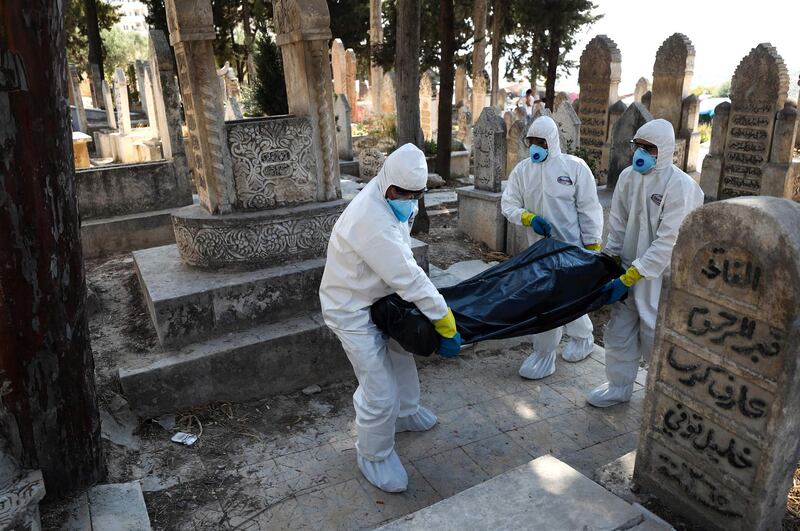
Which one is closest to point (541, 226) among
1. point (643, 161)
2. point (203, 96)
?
point (643, 161)

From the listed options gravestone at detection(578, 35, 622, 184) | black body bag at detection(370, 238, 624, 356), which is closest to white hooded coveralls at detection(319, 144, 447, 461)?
black body bag at detection(370, 238, 624, 356)

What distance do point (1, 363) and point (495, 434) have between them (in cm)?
287

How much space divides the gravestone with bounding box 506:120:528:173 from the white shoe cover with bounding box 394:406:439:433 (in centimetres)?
577

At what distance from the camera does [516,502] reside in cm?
260

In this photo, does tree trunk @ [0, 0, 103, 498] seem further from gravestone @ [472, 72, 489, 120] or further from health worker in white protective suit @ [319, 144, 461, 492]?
gravestone @ [472, 72, 489, 120]

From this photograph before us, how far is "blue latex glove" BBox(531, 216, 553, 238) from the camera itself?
459 centimetres

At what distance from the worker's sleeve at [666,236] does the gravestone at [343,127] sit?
9414 mm

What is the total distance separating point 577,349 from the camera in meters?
4.98

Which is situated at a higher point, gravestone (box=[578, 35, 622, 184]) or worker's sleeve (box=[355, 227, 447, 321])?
gravestone (box=[578, 35, 622, 184])

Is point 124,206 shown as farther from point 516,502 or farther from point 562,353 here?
point 516,502

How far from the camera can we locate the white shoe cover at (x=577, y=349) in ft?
16.2

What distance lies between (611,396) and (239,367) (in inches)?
108

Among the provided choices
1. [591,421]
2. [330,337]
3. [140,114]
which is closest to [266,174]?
[330,337]

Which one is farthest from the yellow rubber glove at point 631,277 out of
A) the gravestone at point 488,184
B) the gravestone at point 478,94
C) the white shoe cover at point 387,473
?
the gravestone at point 478,94
